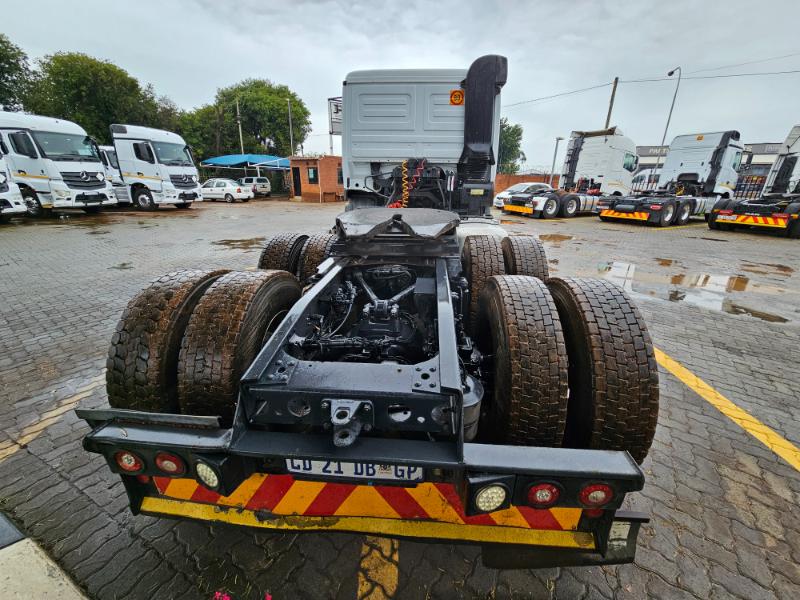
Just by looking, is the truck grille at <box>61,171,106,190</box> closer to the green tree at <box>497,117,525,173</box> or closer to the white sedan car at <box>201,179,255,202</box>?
the white sedan car at <box>201,179,255,202</box>

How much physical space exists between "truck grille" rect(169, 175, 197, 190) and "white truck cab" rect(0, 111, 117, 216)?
9.11 ft

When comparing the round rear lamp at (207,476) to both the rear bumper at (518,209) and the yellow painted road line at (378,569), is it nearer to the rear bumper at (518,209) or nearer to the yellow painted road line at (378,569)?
the yellow painted road line at (378,569)

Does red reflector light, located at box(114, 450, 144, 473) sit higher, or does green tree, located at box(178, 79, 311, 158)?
green tree, located at box(178, 79, 311, 158)

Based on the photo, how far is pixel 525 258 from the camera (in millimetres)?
3527

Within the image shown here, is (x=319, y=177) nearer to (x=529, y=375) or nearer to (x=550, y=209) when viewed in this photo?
(x=550, y=209)

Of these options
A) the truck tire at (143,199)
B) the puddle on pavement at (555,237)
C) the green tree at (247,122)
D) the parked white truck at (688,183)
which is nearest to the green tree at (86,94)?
the green tree at (247,122)

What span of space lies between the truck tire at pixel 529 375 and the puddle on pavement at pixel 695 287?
506cm

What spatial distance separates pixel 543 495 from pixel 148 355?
1977 mm

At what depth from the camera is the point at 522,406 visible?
173cm

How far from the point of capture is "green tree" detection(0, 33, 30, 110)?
28328 mm

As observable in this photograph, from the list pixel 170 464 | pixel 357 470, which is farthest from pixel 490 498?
pixel 170 464

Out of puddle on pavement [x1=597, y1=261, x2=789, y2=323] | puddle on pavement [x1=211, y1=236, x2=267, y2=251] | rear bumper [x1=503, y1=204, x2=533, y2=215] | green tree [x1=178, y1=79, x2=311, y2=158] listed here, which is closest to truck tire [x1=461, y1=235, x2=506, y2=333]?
puddle on pavement [x1=597, y1=261, x2=789, y2=323]

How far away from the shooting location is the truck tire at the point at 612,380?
1720 mm

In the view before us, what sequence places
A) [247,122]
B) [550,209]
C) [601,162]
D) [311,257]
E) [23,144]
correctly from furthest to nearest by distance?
[247,122]
[601,162]
[550,209]
[23,144]
[311,257]
